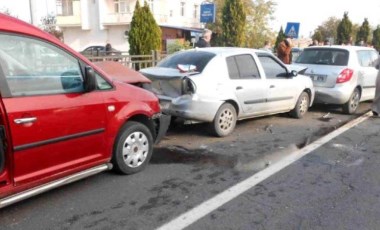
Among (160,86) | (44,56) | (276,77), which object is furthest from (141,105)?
(276,77)

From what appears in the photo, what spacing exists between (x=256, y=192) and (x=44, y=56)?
101 inches

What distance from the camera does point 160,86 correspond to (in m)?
6.89

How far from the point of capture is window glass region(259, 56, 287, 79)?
792 centimetres

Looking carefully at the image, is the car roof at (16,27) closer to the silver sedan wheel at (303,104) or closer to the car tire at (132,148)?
the car tire at (132,148)

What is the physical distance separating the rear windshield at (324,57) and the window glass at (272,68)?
1.90 m

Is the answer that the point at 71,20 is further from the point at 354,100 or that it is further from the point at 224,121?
the point at 224,121

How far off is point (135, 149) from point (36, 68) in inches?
63.2

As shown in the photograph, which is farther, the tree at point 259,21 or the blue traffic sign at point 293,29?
the tree at point 259,21

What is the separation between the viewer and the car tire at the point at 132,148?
15.9 feet

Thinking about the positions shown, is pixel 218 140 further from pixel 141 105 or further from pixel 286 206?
pixel 286 206

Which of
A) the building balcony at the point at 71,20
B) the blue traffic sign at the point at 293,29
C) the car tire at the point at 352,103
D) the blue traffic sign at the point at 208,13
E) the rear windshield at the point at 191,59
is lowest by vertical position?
the car tire at the point at 352,103

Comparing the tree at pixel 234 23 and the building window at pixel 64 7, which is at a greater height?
the building window at pixel 64 7

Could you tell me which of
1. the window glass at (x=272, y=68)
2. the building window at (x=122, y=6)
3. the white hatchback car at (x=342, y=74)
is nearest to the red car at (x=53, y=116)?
the window glass at (x=272, y=68)

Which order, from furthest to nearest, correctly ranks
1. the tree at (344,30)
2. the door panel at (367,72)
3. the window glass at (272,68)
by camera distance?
the tree at (344,30) < the door panel at (367,72) < the window glass at (272,68)
